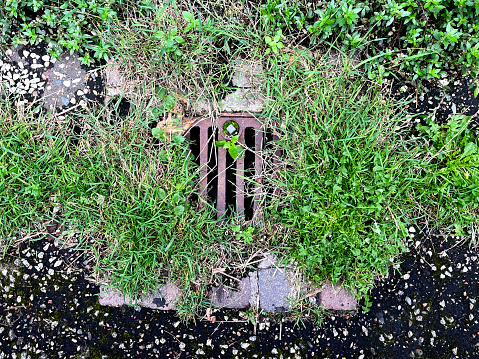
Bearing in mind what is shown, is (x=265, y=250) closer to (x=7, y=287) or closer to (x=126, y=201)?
(x=126, y=201)

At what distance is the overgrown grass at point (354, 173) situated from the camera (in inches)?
80.6

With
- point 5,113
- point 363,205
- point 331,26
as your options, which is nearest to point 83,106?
point 5,113

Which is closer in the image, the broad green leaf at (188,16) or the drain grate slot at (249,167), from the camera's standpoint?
the broad green leaf at (188,16)

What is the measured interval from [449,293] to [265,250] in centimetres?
128

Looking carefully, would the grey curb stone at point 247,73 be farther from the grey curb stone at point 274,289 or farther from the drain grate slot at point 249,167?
the grey curb stone at point 274,289

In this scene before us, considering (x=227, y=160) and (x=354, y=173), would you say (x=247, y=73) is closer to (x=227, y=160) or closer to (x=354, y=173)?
(x=227, y=160)

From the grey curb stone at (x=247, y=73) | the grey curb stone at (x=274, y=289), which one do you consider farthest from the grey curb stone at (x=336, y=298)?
the grey curb stone at (x=247, y=73)

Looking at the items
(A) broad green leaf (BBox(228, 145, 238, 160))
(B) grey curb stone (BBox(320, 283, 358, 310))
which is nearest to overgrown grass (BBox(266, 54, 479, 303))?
(B) grey curb stone (BBox(320, 283, 358, 310))

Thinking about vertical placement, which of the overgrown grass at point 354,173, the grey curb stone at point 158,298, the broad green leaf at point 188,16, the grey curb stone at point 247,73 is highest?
the broad green leaf at point 188,16

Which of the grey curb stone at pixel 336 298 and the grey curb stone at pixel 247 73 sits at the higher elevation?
the grey curb stone at pixel 247 73

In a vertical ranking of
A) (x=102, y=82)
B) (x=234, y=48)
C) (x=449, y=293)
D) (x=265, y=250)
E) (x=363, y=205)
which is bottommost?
(x=449, y=293)

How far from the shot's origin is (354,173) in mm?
2039

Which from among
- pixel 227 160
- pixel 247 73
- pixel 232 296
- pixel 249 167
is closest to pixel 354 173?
pixel 249 167

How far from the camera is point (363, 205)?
203 centimetres
